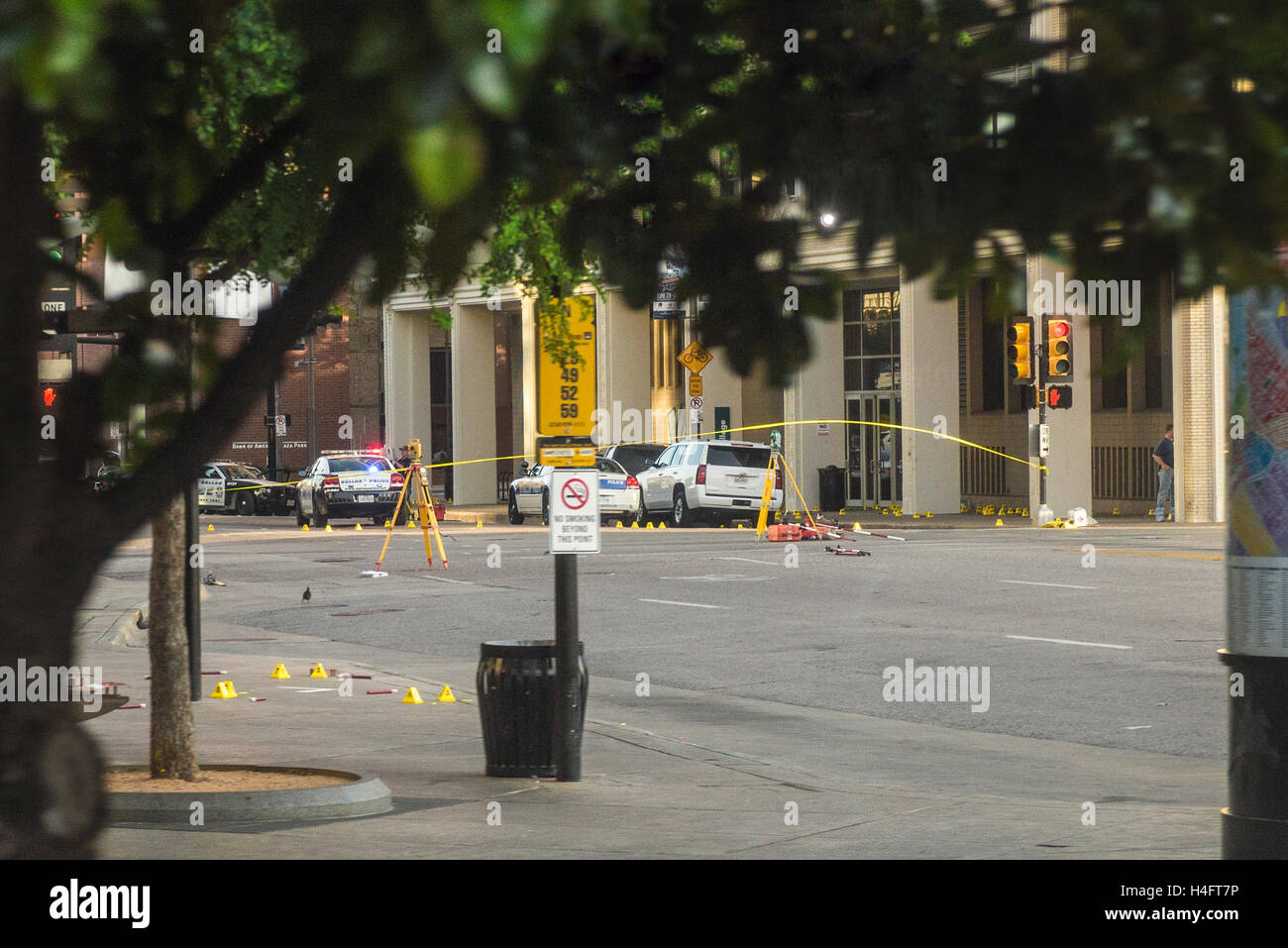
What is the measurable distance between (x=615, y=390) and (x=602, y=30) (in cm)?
4484

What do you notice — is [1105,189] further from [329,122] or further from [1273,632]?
[1273,632]

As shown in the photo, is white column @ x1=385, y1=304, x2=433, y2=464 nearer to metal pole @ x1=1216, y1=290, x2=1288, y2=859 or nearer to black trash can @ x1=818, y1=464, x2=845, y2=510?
black trash can @ x1=818, y1=464, x2=845, y2=510

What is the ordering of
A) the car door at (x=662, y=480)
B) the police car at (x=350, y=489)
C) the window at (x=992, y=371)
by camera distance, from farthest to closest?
the window at (x=992, y=371), the police car at (x=350, y=489), the car door at (x=662, y=480)

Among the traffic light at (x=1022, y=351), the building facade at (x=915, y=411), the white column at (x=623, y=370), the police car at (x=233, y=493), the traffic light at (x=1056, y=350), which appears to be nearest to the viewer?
the traffic light at (x=1022, y=351)

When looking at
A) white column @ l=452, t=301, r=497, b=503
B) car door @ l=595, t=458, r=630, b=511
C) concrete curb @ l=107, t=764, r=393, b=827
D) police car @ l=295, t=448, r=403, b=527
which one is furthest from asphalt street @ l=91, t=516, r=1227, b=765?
white column @ l=452, t=301, r=497, b=503

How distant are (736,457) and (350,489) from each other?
9.48 metres

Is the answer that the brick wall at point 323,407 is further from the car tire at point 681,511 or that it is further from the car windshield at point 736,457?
the car windshield at point 736,457

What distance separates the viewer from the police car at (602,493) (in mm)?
A: 37562

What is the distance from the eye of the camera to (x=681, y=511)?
3659 centimetres

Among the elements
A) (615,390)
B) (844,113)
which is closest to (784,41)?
(844,113)

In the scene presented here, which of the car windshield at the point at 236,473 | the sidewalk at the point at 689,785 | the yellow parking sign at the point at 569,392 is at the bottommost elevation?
the sidewalk at the point at 689,785

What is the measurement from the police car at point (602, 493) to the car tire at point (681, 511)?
1240 millimetres

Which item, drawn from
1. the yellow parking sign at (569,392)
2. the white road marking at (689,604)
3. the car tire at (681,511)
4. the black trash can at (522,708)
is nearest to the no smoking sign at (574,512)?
the yellow parking sign at (569,392)

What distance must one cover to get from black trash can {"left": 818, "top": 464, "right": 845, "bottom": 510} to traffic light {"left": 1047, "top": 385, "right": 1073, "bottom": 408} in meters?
9.63
